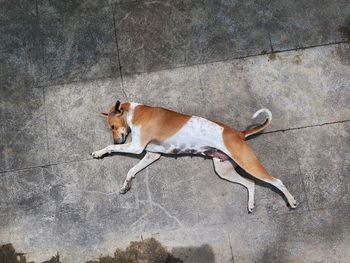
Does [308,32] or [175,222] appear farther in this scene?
[308,32]

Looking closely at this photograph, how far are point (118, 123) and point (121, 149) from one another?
369mm

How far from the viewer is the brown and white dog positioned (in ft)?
17.9

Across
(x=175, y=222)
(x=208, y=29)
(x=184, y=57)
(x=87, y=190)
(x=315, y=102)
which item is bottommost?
(x=175, y=222)

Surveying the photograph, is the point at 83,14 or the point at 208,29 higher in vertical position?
the point at 83,14

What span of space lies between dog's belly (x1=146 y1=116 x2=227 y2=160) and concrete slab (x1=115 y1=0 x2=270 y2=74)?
1.25m

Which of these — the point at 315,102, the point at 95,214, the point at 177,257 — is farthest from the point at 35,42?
the point at 315,102

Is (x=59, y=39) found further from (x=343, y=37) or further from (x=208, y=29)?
(x=343, y=37)

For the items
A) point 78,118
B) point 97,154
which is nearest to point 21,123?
point 78,118

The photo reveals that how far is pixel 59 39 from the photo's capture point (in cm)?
645

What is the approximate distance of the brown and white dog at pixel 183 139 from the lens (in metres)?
5.45

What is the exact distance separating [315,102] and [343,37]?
117 cm

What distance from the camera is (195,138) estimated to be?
555 cm

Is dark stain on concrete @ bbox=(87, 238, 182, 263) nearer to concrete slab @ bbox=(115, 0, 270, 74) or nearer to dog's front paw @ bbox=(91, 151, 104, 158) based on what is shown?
dog's front paw @ bbox=(91, 151, 104, 158)

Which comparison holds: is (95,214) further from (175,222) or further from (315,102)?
(315,102)
